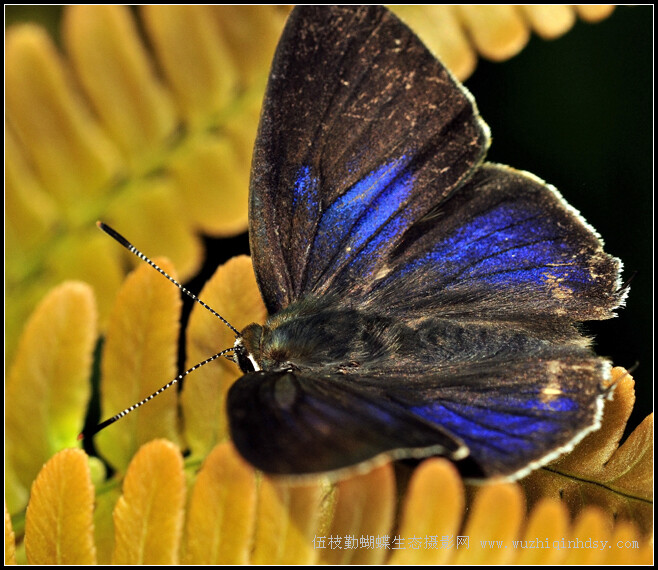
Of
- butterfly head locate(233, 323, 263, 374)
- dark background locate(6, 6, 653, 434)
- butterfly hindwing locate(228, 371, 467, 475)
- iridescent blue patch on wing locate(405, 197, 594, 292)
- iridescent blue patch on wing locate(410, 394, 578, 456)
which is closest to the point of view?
butterfly hindwing locate(228, 371, 467, 475)

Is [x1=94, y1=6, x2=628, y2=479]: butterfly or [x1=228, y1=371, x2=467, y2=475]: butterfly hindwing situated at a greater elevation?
[x1=94, y1=6, x2=628, y2=479]: butterfly

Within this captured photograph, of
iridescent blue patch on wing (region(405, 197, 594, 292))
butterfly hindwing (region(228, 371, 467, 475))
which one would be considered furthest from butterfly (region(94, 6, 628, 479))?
butterfly hindwing (region(228, 371, 467, 475))

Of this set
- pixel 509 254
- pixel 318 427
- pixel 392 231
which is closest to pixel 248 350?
pixel 318 427

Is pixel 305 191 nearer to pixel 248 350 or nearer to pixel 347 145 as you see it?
pixel 347 145

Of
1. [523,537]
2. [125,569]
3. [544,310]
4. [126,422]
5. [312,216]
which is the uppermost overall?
[312,216]

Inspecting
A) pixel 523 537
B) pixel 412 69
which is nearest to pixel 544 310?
pixel 523 537

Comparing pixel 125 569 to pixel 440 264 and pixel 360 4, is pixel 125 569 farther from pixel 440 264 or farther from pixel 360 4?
pixel 360 4

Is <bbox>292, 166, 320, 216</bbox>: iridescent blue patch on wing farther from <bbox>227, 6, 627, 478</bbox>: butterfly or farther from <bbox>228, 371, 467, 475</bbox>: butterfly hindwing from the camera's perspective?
<bbox>228, 371, 467, 475</bbox>: butterfly hindwing
